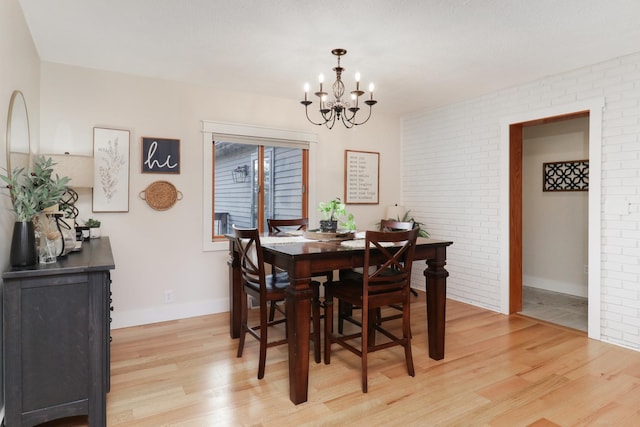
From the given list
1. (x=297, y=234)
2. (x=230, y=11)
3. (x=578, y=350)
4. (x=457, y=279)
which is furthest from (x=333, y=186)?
(x=578, y=350)

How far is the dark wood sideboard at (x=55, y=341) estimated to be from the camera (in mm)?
1702

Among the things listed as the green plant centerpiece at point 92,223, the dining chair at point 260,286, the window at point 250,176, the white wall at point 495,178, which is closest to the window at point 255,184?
the window at point 250,176

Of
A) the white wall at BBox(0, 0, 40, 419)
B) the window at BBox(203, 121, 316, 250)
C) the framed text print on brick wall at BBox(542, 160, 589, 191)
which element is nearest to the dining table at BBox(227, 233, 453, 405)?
the window at BBox(203, 121, 316, 250)

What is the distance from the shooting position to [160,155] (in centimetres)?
365

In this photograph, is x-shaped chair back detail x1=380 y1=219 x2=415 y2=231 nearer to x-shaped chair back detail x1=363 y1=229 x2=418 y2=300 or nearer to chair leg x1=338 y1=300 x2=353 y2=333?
x-shaped chair back detail x1=363 y1=229 x2=418 y2=300

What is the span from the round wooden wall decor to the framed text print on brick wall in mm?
4591

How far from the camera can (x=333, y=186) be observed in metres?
4.69

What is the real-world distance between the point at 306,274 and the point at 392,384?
0.94 metres

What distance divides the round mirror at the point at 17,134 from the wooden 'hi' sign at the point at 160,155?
3.40 ft

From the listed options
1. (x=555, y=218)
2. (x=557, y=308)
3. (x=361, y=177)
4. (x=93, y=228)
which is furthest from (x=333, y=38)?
(x=555, y=218)

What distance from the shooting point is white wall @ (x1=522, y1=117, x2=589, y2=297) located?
4.66 metres

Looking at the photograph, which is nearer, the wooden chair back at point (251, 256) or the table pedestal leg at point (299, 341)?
the table pedestal leg at point (299, 341)

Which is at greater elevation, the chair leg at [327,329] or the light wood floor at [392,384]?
the chair leg at [327,329]

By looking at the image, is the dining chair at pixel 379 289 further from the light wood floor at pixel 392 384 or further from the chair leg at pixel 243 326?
the chair leg at pixel 243 326
